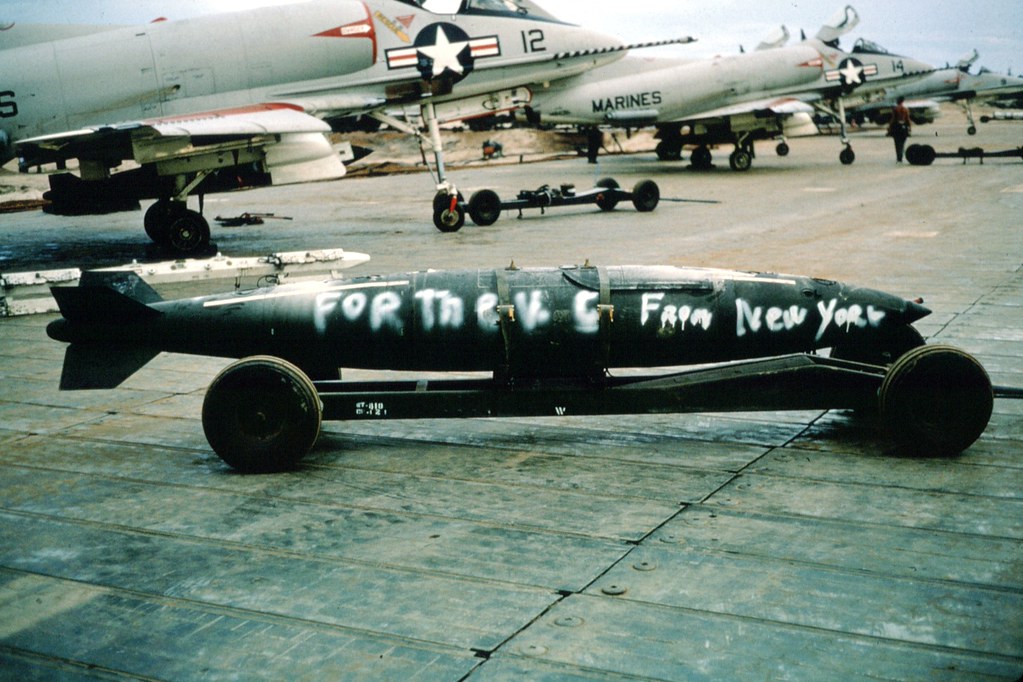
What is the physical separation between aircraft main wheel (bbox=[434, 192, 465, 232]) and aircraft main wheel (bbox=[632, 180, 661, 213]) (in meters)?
4.04

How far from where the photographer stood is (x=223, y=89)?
15078 mm

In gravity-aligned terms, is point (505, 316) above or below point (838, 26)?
below

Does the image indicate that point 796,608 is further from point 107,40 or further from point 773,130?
point 773,130

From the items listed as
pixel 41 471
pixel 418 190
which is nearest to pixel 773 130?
pixel 418 190

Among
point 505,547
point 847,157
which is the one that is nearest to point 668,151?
point 847,157

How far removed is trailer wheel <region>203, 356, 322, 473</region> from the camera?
562 cm

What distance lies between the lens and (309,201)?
24.8m

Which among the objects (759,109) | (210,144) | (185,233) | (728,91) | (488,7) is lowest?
(185,233)

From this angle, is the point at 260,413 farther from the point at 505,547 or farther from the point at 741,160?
the point at 741,160

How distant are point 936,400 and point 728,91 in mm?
24500

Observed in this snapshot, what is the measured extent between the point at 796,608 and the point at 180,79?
13.3 meters

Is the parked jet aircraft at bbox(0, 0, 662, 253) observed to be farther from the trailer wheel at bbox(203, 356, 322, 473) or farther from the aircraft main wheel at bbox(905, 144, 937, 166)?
the aircraft main wheel at bbox(905, 144, 937, 166)

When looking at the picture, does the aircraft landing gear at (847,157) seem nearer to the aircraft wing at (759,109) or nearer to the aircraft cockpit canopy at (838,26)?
the aircraft wing at (759,109)

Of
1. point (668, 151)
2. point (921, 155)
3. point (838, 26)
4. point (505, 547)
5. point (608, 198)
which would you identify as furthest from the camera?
point (668, 151)
